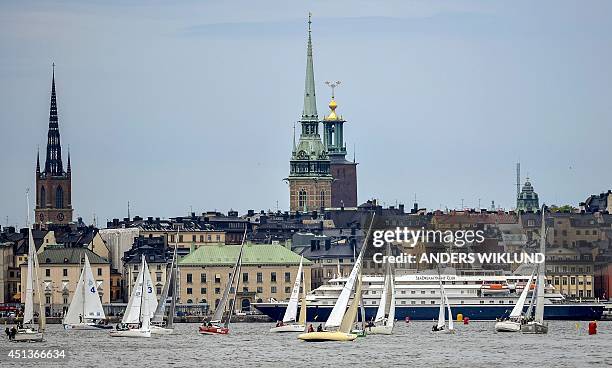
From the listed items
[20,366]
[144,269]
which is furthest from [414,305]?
[20,366]

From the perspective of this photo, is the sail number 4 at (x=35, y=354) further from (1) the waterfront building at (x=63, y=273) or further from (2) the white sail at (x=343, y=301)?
(1) the waterfront building at (x=63, y=273)

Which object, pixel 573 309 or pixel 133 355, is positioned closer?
pixel 133 355

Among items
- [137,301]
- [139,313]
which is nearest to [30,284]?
[139,313]

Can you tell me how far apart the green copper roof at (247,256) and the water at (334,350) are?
38.3 m

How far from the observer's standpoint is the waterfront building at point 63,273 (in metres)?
165

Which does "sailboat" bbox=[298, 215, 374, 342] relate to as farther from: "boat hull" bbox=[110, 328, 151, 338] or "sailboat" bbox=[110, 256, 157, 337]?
"boat hull" bbox=[110, 328, 151, 338]

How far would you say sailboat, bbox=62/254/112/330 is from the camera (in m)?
132

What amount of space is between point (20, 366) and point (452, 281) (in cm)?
6298

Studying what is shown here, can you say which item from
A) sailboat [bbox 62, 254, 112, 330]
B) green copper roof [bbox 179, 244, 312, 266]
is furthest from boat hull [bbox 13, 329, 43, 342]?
green copper roof [bbox 179, 244, 312, 266]

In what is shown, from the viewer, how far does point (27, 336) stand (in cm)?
10806

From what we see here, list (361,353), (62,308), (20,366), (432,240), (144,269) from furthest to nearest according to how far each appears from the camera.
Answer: (432,240) < (62,308) < (144,269) < (361,353) < (20,366)

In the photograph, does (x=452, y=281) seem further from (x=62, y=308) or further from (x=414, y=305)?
(x=62, y=308)

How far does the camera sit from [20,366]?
95000mm

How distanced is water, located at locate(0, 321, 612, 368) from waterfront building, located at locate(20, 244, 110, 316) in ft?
114
